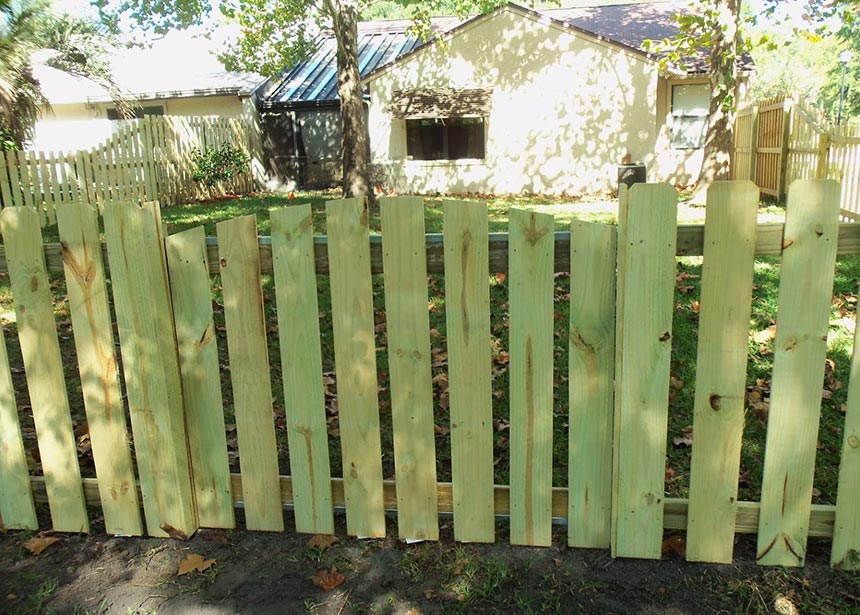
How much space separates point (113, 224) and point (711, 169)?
13.3 meters

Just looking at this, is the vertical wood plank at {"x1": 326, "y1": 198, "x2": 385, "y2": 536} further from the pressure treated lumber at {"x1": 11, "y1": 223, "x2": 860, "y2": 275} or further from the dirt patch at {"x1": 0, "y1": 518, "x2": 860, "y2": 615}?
the dirt patch at {"x1": 0, "y1": 518, "x2": 860, "y2": 615}

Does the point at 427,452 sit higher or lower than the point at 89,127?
lower

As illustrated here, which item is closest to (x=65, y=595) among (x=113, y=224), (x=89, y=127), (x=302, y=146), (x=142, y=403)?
(x=142, y=403)

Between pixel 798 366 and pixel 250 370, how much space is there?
6.62 feet

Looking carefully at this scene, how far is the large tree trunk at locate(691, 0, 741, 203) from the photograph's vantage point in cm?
1225

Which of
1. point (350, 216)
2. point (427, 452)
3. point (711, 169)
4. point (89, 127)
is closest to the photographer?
point (350, 216)

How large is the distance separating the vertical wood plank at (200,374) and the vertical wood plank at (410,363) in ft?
2.37

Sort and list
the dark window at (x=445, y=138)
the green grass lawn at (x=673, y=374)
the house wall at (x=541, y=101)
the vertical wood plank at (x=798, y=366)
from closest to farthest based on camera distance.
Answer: the vertical wood plank at (x=798, y=366) < the green grass lawn at (x=673, y=374) < the house wall at (x=541, y=101) < the dark window at (x=445, y=138)

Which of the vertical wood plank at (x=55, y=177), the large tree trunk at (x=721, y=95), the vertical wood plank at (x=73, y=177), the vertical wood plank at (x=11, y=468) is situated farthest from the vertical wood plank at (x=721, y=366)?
the vertical wood plank at (x=73, y=177)

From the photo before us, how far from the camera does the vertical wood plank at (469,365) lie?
2506 mm

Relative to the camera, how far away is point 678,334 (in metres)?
5.01

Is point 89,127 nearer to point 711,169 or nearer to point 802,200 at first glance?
point 711,169

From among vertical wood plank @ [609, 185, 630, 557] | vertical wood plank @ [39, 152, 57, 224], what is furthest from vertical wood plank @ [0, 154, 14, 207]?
vertical wood plank @ [609, 185, 630, 557]

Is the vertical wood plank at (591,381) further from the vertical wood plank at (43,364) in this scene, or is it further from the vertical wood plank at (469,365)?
the vertical wood plank at (43,364)
